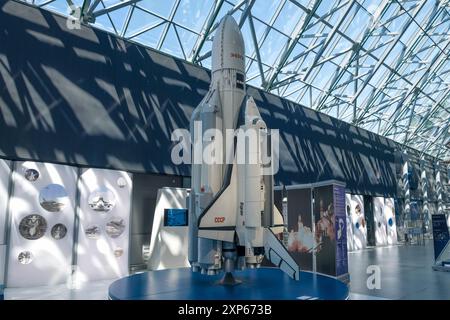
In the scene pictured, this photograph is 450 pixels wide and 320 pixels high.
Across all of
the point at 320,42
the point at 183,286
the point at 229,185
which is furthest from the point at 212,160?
the point at 320,42

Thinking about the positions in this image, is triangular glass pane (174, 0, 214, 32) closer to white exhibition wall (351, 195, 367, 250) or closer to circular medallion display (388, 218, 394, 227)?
white exhibition wall (351, 195, 367, 250)

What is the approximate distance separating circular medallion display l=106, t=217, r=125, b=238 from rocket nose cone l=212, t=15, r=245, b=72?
19.8ft

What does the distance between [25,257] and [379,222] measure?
21.0 metres

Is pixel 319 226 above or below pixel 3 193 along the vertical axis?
below

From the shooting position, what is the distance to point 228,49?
6723 mm

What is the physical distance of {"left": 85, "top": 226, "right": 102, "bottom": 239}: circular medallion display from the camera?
998cm

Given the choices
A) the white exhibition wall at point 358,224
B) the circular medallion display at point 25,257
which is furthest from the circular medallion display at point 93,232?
the white exhibition wall at point 358,224

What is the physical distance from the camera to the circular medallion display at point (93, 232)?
9.98 metres

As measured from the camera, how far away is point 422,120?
29094 millimetres

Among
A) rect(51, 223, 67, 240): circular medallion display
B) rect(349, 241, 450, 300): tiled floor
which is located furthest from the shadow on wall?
rect(349, 241, 450, 300): tiled floor

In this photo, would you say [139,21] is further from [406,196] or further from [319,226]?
[406,196]

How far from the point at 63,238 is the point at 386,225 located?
2097cm

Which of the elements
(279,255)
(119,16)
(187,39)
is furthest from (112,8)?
(279,255)
